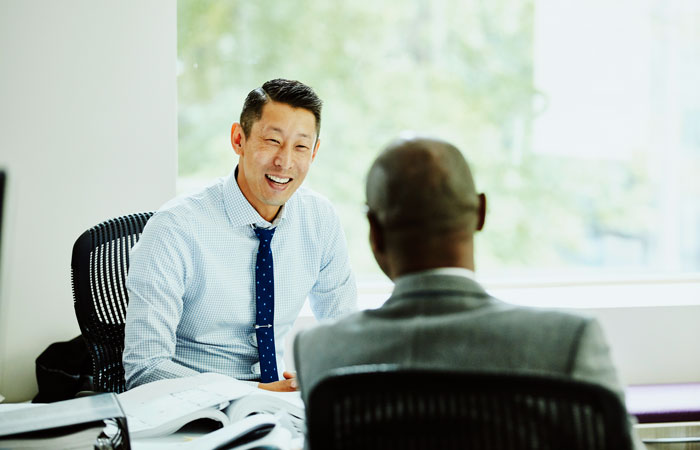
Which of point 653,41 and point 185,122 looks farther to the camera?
point 653,41

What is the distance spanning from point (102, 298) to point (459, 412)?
140 cm

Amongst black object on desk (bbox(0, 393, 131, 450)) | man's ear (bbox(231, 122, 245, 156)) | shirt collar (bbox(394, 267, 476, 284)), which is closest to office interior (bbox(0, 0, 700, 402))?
man's ear (bbox(231, 122, 245, 156))

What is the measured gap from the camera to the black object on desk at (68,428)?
39.8 inches

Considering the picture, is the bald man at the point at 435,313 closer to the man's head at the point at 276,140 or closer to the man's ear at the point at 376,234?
the man's ear at the point at 376,234

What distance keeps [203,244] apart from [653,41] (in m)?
2.82

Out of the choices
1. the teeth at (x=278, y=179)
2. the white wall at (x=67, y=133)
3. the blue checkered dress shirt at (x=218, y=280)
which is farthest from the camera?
the white wall at (x=67, y=133)

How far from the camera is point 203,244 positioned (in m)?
1.87

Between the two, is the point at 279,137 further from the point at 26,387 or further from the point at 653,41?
the point at 653,41

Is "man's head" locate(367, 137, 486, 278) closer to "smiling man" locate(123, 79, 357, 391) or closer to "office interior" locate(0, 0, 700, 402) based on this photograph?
"smiling man" locate(123, 79, 357, 391)

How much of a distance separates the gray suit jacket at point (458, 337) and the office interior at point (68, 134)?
1.96 metres

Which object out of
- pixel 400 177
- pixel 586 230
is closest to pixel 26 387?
pixel 400 177

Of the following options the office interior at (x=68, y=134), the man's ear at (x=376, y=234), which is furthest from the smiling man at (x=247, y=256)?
the man's ear at (x=376, y=234)

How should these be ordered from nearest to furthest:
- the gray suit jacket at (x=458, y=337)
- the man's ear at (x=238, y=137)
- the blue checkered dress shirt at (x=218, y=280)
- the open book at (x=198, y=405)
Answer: the gray suit jacket at (x=458, y=337), the open book at (x=198, y=405), the blue checkered dress shirt at (x=218, y=280), the man's ear at (x=238, y=137)

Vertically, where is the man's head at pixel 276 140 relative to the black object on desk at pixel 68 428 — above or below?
above
